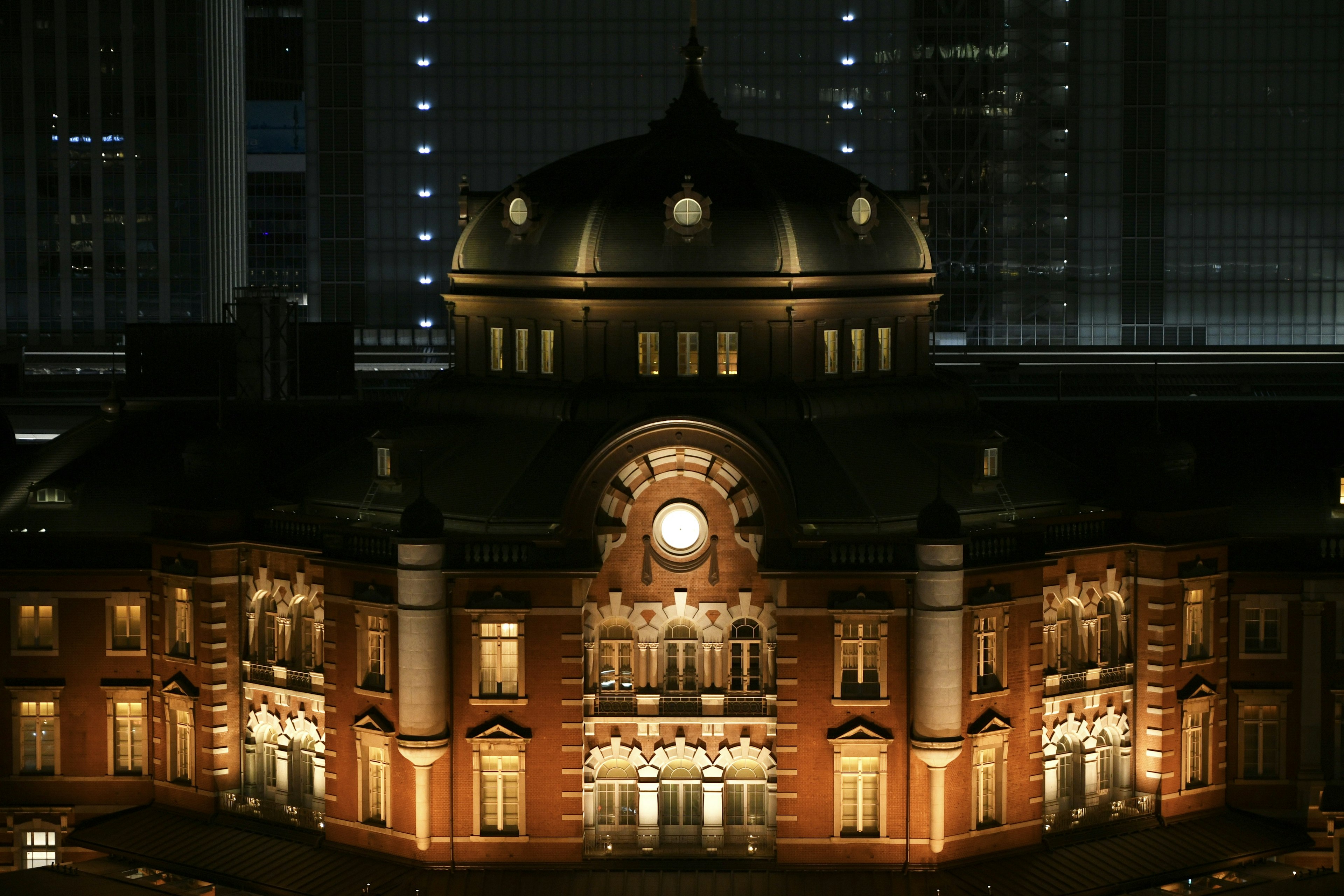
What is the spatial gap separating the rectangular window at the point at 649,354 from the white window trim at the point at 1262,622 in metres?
24.8

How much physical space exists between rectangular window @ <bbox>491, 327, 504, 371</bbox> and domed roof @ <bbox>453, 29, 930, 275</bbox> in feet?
8.04

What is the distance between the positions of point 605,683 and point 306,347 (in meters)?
53.8

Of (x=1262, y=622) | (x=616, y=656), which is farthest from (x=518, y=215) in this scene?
(x=1262, y=622)

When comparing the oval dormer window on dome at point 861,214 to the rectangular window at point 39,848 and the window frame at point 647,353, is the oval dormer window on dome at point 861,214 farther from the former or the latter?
the rectangular window at point 39,848

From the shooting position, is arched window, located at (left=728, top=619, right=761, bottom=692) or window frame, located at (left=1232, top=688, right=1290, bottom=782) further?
window frame, located at (left=1232, top=688, right=1290, bottom=782)

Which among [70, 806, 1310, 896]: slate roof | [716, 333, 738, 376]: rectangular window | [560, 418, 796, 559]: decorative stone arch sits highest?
[716, 333, 738, 376]: rectangular window

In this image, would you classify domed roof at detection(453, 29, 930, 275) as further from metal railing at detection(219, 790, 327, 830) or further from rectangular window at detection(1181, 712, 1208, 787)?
metal railing at detection(219, 790, 327, 830)

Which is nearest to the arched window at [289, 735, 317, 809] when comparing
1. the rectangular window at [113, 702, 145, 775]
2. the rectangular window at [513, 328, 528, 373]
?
the rectangular window at [113, 702, 145, 775]

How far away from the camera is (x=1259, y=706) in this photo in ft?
347

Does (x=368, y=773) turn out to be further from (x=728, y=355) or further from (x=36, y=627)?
(x=728, y=355)

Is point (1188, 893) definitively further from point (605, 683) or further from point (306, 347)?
point (306, 347)

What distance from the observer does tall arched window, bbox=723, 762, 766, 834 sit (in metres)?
97.1

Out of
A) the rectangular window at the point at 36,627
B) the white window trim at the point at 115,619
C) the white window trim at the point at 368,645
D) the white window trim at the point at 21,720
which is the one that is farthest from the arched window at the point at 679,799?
the rectangular window at the point at 36,627

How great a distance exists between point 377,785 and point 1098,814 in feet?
88.8
